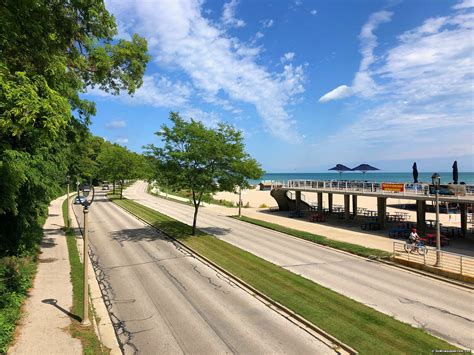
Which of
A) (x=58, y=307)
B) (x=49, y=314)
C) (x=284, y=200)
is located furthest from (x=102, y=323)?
(x=284, y=200)

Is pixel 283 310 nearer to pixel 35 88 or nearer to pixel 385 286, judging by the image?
pixel 385 286

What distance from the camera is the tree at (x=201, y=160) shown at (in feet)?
77.1

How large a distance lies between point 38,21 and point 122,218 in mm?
27600

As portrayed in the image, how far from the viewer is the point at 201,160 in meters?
23.6

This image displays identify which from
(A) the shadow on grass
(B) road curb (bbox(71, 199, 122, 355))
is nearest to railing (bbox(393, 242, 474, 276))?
(B) road curb (bbox(71, 199, 122, 355))

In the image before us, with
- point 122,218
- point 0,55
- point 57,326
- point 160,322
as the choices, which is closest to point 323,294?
point 160,322

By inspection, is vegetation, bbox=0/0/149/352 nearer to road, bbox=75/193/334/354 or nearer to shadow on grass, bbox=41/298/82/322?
shadow on grass, bbox=41/298/82/322

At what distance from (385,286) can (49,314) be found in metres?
12.9

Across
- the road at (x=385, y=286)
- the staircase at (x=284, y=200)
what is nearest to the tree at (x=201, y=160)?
the road at (x=385, y=286)

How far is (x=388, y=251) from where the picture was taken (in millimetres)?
20938

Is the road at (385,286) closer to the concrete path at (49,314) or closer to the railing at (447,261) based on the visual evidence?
the railing at (447,261)

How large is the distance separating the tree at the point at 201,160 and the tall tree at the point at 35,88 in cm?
731

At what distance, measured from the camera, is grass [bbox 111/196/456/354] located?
9320 mm

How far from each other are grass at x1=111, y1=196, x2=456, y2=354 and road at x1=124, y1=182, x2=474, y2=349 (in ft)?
2.55
